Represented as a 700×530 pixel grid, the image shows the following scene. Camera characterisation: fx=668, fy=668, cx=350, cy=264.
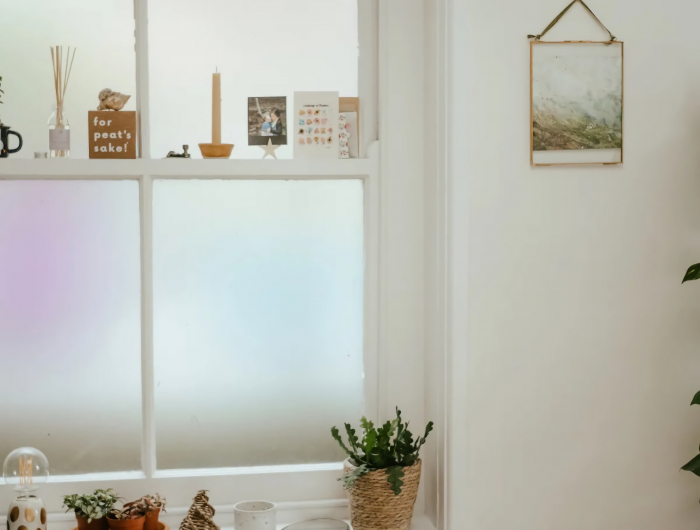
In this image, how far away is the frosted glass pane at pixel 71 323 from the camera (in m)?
1.67

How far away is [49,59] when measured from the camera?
5.52 ft

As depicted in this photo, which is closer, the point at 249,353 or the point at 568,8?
the point at 568,8

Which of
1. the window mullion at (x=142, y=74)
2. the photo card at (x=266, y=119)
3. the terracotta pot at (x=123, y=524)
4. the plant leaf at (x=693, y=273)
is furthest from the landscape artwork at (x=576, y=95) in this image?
the terracotta pot at (x=123, y=524)

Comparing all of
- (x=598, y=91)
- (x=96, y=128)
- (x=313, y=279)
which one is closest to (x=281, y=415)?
(x=313, y=279)

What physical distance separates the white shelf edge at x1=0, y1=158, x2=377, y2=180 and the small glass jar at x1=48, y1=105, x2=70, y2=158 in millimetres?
27

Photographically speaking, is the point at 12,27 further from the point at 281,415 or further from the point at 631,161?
the point at 631,161

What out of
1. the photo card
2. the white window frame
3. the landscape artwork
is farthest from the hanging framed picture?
the photo card

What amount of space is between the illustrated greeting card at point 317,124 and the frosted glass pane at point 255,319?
0.34 ft

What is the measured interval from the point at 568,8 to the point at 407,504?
119cm

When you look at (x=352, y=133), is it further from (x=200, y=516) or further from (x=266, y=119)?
(x=200, y=516)

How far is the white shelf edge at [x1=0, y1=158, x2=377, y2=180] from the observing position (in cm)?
163

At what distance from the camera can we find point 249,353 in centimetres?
175

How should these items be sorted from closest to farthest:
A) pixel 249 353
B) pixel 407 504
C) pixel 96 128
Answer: pixel 407 504 < pixel 96 128 < pixel 249 353

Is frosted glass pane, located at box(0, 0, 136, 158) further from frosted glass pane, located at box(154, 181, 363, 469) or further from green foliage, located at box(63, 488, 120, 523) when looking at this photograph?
green foliage, located at box(63, 488, 120, 523)
